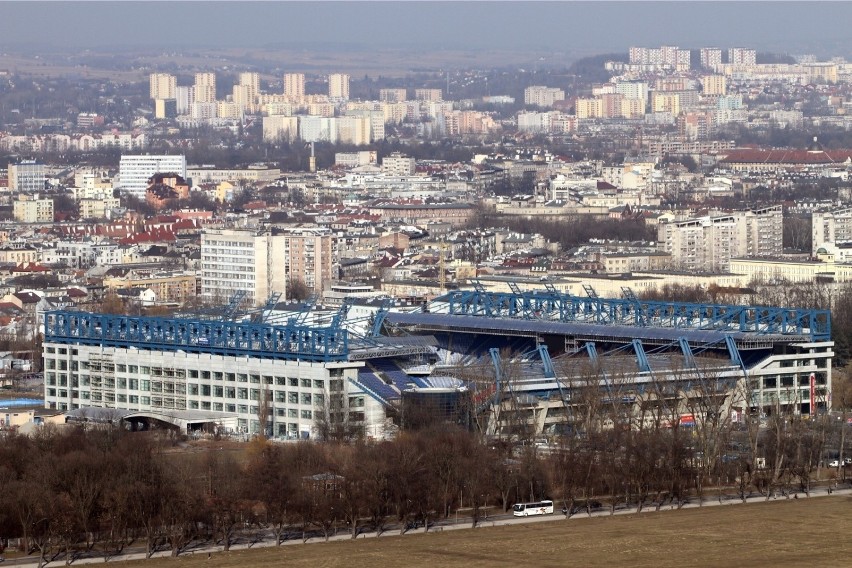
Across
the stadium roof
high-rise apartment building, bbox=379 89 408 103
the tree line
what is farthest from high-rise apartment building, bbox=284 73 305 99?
the tree line

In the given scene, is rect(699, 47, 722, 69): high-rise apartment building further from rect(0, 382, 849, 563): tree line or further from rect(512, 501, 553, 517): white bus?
rect(512, 501, 553, 517): white bus

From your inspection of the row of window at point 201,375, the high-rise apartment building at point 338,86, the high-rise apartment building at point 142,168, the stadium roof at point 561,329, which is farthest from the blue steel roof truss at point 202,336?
the high-rise apartment building at point 338,86

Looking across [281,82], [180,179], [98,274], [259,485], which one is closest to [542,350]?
[259,485]

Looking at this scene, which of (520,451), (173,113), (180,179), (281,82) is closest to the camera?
(520,451)

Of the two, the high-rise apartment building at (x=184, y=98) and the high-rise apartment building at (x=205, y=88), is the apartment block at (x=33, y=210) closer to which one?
the high-rise apartment building at (x=184, y=98)

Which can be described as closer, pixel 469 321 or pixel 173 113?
pixel 469 321

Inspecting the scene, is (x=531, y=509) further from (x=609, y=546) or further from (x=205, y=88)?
(x=205, y=88)

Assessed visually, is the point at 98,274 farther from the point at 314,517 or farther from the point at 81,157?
the point at 81,157
